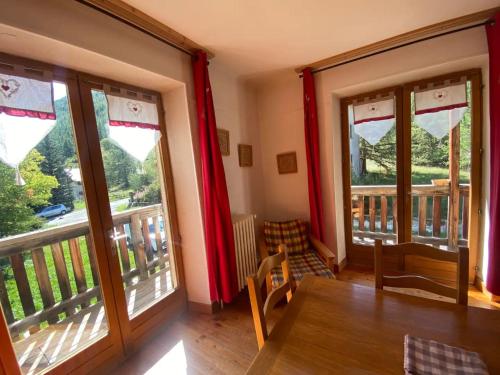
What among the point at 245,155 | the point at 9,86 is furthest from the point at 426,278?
the point at 9,86

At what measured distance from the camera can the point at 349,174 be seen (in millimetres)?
2854

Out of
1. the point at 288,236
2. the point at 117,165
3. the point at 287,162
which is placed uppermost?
the point at 117,165

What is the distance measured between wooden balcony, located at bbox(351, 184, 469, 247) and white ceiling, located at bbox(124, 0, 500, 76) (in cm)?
164

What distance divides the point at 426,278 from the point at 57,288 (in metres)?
2.30

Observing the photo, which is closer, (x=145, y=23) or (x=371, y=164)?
(x=145, y=23)

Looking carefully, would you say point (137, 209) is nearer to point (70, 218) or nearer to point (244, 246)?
point (70, 218)

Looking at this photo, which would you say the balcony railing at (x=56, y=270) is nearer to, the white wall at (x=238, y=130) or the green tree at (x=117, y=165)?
the green tree at (x=117, y=165)

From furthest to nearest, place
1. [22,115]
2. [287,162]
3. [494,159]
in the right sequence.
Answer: [287,162] < [494,159] < [22,115]

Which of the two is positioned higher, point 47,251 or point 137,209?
point 137,209

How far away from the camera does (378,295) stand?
1129mm

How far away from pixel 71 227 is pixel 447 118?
3485 mm

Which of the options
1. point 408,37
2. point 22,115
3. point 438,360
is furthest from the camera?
point 408,37

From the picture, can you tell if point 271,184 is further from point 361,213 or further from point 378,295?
point 378,295

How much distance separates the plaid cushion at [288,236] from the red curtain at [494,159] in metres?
1.65
